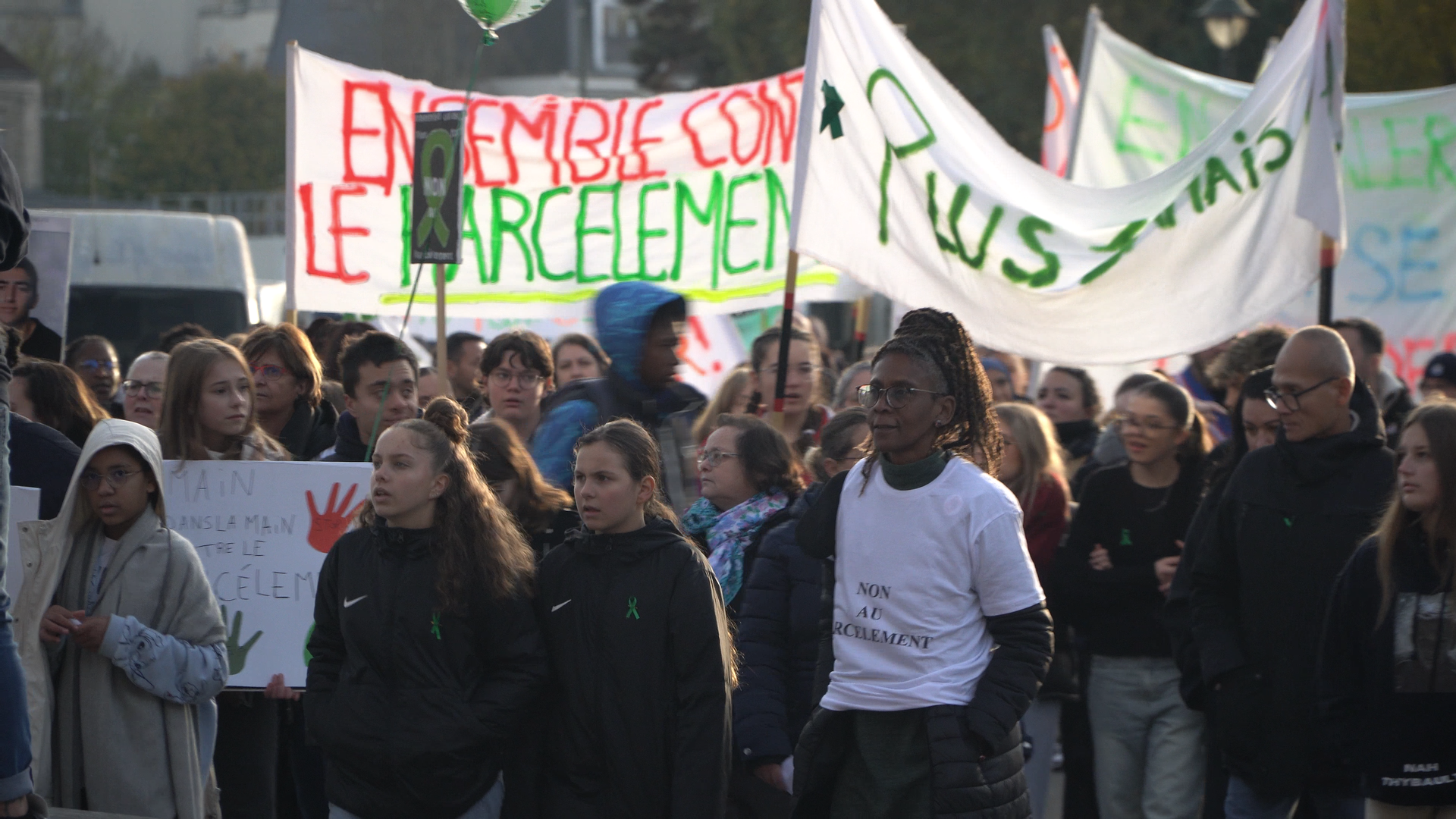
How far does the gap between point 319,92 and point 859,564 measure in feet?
18.0

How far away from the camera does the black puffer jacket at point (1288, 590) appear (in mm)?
4680

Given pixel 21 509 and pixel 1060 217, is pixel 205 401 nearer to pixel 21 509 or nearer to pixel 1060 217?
pixel 21 509

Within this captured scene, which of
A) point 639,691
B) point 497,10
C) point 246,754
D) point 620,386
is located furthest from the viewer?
point 497,10

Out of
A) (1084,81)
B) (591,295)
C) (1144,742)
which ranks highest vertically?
(1084,81)

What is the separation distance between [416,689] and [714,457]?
1.30m

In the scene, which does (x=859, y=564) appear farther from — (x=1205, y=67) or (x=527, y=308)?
(x=1205, y=67)

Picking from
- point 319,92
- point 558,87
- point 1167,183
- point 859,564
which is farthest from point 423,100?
point 558,87

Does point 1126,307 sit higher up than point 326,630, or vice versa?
point 1126,307

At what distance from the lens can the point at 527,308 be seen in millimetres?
8703

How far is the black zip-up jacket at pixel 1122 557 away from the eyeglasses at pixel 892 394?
7.11ft

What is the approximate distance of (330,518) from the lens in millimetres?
5328

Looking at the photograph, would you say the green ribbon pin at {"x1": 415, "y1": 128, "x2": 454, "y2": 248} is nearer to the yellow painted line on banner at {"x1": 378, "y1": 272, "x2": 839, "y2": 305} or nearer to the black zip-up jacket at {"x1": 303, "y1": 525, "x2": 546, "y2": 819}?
the black zip-up jacket at {"x1": 303, "y1": 525, "x2": 546, "y2": 819}

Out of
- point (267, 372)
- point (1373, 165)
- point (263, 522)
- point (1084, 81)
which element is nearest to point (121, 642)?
point (263, 522)

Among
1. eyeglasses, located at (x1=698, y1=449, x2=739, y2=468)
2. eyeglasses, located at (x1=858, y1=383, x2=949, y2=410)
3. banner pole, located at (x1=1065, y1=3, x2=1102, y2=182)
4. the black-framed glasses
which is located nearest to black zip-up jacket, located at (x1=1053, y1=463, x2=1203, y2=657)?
the black-framed glasses
